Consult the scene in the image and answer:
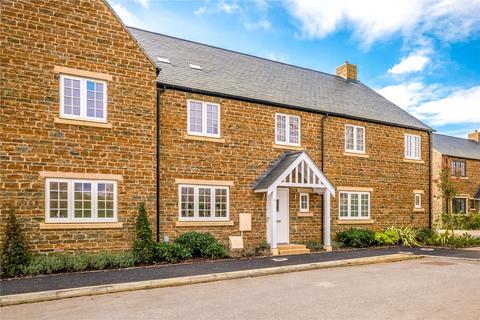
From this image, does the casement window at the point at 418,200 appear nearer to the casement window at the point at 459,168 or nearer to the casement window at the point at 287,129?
the casement window at the point at 287,129

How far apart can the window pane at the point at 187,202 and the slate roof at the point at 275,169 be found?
2.67 meters

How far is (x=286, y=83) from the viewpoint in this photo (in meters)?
19.7

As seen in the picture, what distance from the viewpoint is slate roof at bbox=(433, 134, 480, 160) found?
35128 mm

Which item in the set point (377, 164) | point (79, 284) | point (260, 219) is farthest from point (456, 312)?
point (377, 164)

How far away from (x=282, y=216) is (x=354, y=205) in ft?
14.1

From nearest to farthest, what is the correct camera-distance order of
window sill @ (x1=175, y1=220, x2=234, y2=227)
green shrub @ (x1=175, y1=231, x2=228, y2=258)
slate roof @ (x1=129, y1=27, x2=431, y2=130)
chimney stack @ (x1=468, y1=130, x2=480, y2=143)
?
green shrub @ (x1=175, y1=231, x2=228, y2=258) < window sill @ (x1=175, y1=220, x2=234, y2=227) < slate roof @ (x1=129, y1=27, x2=431, y2=130) < chimney stack @ (x1=468, y1=130, x2=480, y2=143)

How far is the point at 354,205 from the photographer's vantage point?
19062 millimetres

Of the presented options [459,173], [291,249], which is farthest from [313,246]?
[459,173]

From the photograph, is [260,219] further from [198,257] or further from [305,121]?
[305,121]

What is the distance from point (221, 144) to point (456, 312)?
9974mm

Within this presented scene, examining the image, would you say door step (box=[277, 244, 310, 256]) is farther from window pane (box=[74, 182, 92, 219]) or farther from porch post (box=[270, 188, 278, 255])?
window pane (box=[74, 182, 92, 219])

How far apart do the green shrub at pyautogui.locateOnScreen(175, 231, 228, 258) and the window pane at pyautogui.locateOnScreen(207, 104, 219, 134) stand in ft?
13.1

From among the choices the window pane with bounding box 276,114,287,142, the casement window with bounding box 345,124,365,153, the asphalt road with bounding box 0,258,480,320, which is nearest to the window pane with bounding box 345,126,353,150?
the casement window with bounding box 345,124,365,153

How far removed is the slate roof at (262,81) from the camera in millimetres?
15977
